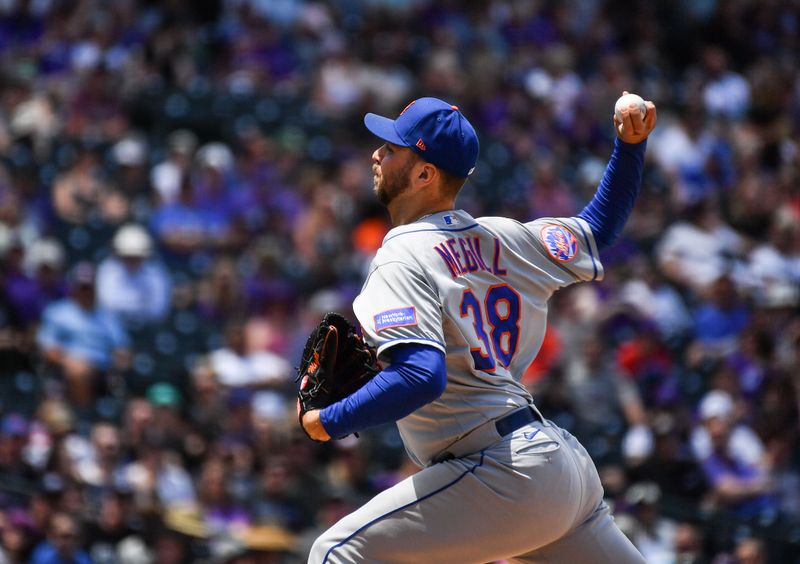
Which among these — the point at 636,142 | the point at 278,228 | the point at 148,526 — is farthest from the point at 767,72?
the point at 636,142

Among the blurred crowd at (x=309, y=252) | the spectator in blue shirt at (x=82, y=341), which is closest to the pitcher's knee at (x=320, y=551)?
the blurred crowd at (x=309, y=252)

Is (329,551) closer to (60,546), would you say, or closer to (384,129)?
(384,129)

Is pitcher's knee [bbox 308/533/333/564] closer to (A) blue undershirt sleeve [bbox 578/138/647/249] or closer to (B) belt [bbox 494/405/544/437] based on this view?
(B) belt [bbox 494/405/544/437]

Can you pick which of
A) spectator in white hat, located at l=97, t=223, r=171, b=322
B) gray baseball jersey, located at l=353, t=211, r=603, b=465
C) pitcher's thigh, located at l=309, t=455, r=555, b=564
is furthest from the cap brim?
spectator in white hat, located at l=97, t=223, r=171, b=322

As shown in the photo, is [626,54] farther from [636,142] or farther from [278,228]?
[636,142]

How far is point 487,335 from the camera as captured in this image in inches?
137

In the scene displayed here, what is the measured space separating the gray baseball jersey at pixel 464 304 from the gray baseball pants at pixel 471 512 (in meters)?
0.12

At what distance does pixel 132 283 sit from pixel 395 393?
6258mm

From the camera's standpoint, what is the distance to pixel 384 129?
364cm

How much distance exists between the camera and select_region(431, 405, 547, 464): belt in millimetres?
3461

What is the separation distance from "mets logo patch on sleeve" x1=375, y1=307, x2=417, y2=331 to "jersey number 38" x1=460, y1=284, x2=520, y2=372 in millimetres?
205

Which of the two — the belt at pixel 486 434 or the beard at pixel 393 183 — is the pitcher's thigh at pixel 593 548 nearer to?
the belt at pixel 486 434

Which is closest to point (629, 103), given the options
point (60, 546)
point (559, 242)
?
point (559, 242)

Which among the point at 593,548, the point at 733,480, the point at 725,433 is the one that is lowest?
the point at 733,480
